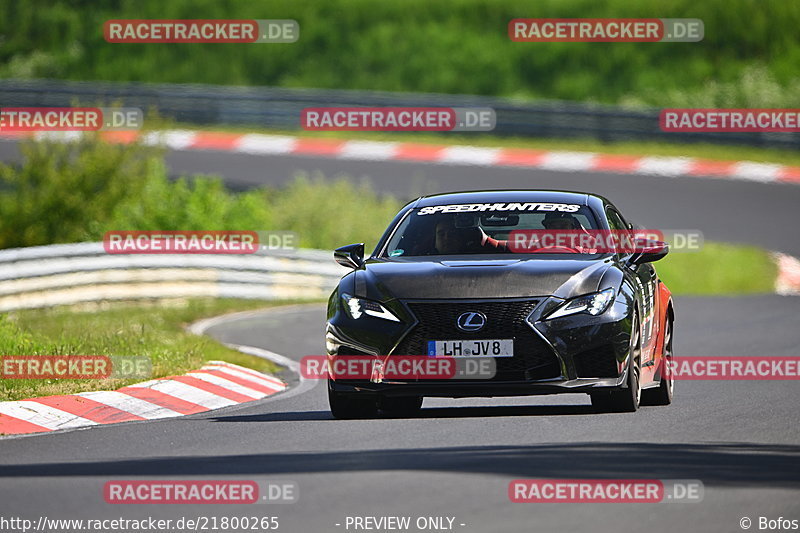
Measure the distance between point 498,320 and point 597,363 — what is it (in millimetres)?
684

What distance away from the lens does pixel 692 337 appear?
17.7 meters

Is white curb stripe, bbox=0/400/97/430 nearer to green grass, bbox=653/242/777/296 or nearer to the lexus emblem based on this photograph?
the lexus emblem

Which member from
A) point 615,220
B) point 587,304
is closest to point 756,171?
point 615,220

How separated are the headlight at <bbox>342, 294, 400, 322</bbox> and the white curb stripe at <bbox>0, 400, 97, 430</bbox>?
208cm

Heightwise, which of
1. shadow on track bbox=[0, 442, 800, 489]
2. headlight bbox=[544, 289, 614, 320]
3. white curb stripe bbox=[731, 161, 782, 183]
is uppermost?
white curb stripe bbox=[731, 161, 782, 183]

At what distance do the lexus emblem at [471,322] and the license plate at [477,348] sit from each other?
0.26 feet

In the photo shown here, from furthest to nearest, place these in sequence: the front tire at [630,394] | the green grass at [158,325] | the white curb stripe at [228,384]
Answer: the green grass at [158,325] → the white curb stripe at [228,384] → the front tire at [630,394]

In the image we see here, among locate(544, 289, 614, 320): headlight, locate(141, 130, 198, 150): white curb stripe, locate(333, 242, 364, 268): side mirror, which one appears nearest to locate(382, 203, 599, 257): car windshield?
locate(333, 242, 364, 268): side mirror

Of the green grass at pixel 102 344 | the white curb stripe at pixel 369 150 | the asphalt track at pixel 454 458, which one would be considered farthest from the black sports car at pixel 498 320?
the white curb stripe at pixel 369 150

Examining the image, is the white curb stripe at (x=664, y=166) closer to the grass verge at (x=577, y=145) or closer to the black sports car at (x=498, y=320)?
the grass verge at (x=577, y=145)

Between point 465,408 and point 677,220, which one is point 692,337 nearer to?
point 465,408

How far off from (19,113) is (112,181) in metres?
10.3

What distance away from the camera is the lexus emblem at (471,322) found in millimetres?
10191

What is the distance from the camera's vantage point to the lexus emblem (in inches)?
401
